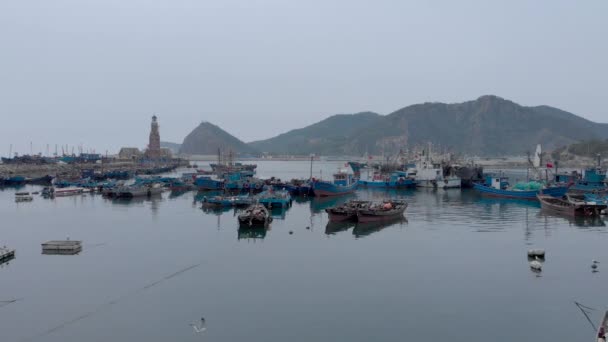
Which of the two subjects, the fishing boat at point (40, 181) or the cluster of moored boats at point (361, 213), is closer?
the cluster of moored boats at point (361, 213)

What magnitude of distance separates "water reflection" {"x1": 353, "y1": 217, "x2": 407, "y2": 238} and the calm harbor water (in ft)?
0.84

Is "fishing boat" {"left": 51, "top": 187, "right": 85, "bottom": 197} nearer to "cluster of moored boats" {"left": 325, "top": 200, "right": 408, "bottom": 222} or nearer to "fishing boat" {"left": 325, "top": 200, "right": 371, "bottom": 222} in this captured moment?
"fishing boat" {"left": 325, "top": 200, "right": 371, "bottom": 222}

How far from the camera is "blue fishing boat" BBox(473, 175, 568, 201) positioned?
55.9 meters

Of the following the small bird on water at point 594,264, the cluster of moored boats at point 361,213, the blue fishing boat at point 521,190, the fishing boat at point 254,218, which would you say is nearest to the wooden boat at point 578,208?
the blue fishing boat at point 521,190

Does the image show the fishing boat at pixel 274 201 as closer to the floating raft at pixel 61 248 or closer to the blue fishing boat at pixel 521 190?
the floating raft at pixel 61 248

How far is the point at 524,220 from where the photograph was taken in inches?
1640

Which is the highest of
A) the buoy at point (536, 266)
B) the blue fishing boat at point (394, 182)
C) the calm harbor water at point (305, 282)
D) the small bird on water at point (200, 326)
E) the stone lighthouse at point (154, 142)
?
the stone lighthouse at point (154, 142)

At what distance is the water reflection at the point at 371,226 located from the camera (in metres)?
35.7

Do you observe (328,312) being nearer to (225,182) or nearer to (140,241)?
(140,241)

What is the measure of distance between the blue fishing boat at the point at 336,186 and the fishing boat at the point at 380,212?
20324mm

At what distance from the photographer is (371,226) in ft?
126

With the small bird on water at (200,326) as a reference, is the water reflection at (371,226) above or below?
above

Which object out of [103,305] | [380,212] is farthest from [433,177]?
[103,305]

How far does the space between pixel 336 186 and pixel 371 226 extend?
26.5 metres
